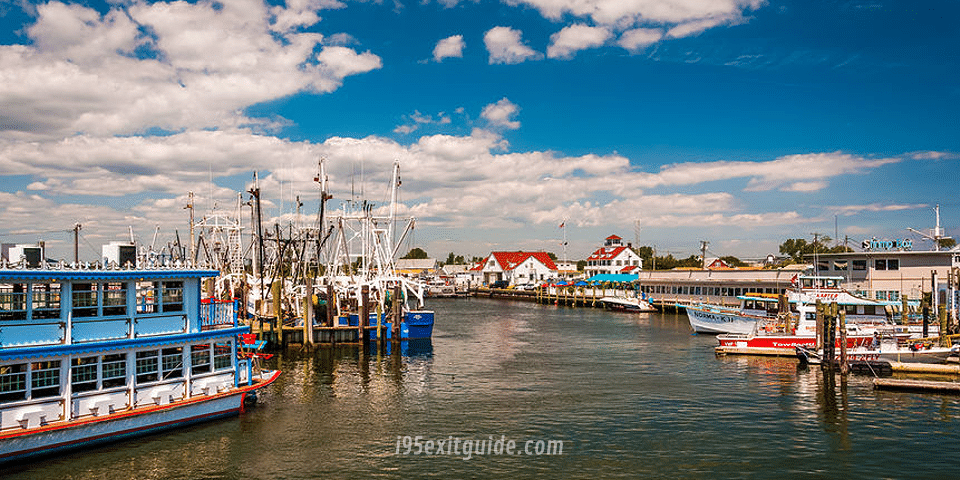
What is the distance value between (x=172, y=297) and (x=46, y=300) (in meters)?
4.63

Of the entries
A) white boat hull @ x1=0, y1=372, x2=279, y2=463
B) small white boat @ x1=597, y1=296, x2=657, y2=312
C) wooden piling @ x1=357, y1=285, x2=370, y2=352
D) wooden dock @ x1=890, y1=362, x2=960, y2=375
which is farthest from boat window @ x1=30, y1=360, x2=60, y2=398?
small white boat @ x1=597, y1=296, x2=657, y2=312

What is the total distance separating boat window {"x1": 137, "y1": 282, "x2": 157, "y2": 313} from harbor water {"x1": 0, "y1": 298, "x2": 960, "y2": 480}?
537 cm

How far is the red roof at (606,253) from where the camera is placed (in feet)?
500

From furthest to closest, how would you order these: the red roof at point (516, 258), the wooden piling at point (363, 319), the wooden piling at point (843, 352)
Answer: the red roof at point (516, 258)
the wooden piling at point (363, 319)
the wooden piling at point (843, 352)

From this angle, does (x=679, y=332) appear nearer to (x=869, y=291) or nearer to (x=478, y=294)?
(x=869, y=291)

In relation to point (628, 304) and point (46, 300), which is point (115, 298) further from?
point (628, 304)

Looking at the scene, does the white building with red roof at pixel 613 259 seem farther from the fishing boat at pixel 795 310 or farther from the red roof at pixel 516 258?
the fishing boat at pixel 795 310

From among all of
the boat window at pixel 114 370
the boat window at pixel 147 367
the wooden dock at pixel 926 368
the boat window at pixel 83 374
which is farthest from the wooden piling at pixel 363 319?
the wooden dock at pixel 926 368

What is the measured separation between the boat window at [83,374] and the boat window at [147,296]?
123 inches

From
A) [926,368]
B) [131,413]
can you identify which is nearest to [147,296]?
[131,413]

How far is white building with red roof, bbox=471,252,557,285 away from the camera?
16775 cm

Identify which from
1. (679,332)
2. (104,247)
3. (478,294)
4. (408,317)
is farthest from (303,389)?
(478,294)

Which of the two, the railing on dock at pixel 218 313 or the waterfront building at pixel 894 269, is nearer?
the railing on dock at pixel 218 313

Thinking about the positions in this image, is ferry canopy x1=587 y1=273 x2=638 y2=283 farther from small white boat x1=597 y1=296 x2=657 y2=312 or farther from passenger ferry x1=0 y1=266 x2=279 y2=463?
passenger ferry x1=0 y1=266 x2=279 y2=463
